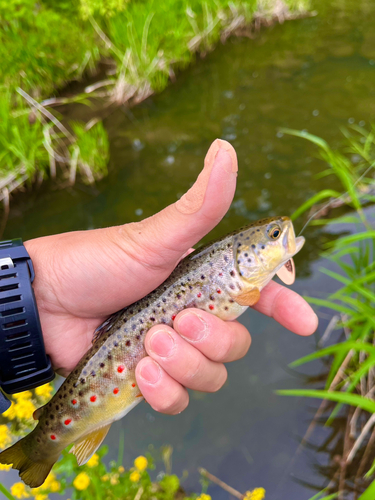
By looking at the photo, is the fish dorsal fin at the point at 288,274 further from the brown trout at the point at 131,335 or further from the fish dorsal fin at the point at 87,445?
the fish dorsal fin at the point at 87,445

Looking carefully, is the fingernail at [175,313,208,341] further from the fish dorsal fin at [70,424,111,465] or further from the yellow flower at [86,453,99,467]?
the yellow flower at [86,453,99,467]

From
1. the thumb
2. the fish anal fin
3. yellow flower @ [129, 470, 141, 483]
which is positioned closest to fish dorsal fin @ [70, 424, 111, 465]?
the fish anal fin

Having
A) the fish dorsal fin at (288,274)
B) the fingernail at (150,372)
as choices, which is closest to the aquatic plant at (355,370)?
the fish dorsal fin at (288,274)

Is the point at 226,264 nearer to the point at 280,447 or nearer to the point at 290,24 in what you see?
the point at 280,447

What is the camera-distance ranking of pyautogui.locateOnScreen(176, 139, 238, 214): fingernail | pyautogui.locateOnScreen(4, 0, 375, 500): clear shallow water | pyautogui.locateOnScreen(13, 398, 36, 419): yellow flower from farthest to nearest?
pyautogui.locateOnScreen(4, 0, 375, 500): clear shallow water → pyautogui.locateOnScreen(13, 398, 36, 419): yellow flower → pyautogui.locateOnScreen(176, 139, 238, 214): fingernail

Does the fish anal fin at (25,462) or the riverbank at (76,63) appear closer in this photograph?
the fish anal fin at (25,462)

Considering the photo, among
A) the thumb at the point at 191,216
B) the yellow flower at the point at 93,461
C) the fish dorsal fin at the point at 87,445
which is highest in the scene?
the thumb at the point at 191,216

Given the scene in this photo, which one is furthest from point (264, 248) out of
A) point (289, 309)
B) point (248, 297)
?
point (289, 309)

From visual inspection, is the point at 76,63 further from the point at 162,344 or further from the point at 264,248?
the point at 162,344
